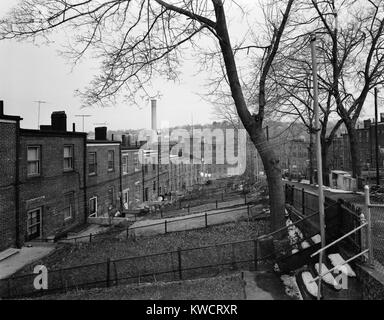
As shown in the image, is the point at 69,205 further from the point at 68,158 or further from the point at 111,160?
the point at 111,160

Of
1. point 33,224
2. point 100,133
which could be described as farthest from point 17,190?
point 100,133

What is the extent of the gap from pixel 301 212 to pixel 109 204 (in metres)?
17.2

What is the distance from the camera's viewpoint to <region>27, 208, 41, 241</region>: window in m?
15.3

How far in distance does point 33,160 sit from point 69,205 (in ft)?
13.7

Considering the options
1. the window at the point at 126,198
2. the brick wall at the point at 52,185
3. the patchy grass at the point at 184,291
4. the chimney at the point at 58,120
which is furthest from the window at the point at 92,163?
the patchy grass at the point at 184,291

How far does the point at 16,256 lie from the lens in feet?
43.5

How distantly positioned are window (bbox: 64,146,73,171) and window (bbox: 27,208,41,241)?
3.54 meters

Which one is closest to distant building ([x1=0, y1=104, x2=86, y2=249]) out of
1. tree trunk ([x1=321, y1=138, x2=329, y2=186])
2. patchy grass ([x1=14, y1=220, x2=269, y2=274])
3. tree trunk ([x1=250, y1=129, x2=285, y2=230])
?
patchy grass ([x1=14, y1=220, x2=269, y2=274])

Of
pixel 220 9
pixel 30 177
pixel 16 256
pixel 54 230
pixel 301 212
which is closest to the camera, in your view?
pixel 220 9

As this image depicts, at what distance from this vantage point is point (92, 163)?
22141 millimetres

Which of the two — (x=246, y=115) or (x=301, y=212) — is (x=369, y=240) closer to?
(x=246, y=115)

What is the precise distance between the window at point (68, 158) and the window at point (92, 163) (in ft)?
8.21

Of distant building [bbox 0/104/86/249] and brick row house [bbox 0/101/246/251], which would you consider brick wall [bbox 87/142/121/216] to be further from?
distant building [bbox 0/104/86/249]
